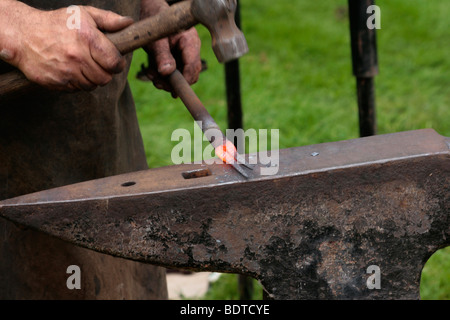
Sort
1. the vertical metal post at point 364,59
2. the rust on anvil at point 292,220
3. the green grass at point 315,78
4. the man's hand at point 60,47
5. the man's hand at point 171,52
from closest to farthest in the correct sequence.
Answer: the rust on anvil at point 292,220 < the man's hand at point 60,47 < the man's hand at point 171,52 < the vertical metal post at point 364,59 < the green grass at point 315,78

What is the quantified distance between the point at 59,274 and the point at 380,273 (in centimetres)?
95

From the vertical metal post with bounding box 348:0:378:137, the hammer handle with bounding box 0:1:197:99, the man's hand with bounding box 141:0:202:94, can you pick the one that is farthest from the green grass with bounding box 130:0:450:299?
the hammer handle with bounding box 0:1:197:99

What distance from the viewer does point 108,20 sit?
65.7 inches

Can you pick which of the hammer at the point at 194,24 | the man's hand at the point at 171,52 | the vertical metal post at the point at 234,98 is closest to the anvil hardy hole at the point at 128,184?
the hammer at the point at 194,24

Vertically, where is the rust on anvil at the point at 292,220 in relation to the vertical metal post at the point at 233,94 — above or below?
below

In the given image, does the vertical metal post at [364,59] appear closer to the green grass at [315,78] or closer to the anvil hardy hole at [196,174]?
the anvil hardy hole at [196,174]

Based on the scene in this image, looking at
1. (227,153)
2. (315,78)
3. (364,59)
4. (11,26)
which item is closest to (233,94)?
(364,59)

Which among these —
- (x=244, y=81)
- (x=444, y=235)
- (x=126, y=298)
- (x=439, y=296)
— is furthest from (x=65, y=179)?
(x=244, y=81)

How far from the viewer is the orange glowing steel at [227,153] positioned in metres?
1.62

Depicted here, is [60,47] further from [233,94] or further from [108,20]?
[233,94]

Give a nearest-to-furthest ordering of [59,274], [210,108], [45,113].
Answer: [45,113], [59,274], [210,108]

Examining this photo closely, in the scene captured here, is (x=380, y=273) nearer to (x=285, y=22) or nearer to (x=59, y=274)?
(x=59, y=274)

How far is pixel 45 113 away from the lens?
1825 mm

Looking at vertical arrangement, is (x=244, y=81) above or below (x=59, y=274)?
above
